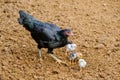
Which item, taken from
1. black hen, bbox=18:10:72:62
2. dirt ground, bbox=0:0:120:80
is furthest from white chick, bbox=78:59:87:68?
black hen, bbox=18:10:72:62

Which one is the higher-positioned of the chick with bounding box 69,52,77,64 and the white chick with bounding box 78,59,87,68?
the chick with bounding box 69,52,77,64

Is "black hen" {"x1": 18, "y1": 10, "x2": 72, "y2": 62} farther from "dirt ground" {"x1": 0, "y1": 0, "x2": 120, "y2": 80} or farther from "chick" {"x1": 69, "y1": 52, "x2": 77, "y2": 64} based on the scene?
"dirt ground" {"x1": 0, "y1": 0, "x2": 120, "y2": 80}

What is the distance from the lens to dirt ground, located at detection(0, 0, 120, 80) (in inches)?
229

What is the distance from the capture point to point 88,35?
22.4 ft

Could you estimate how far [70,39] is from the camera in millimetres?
6695

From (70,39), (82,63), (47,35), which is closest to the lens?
(82,63)

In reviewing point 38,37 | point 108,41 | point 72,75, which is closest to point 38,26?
point 38,37

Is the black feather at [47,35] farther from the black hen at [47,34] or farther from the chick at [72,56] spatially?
the chick at [72,56]

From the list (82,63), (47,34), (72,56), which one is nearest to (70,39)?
(72,56)

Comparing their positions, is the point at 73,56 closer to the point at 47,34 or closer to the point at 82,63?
the point at 82,63

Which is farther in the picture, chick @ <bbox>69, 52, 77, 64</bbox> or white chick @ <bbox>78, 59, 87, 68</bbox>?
chick @ <bbox>69, 52, 77, 64</bbox>

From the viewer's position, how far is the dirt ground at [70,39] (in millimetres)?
5828

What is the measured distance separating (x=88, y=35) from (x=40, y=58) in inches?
46.4

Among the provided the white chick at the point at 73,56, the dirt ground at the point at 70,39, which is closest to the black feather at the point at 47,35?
the white chick at the point at 73,56
